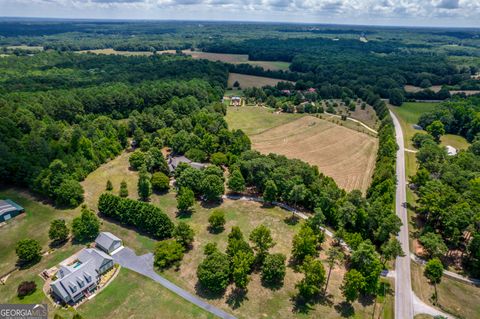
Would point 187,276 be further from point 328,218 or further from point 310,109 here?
point 310,109

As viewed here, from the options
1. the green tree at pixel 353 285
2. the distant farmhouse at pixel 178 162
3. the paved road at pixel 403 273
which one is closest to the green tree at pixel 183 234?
the green tree at pixel 353 285

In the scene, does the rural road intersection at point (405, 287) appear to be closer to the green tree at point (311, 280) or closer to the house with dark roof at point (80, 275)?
the green tree at point (311, 280)

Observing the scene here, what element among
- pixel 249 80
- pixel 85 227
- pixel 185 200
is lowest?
pixel 85 227

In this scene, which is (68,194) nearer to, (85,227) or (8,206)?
(8,206)

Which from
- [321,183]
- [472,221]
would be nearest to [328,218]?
[321,183]

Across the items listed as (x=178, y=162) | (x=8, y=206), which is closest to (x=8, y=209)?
(x=8, y=206)

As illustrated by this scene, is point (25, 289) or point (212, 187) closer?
point (25, 289)
